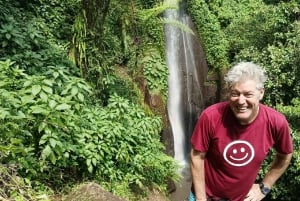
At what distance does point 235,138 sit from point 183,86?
28.4 ft

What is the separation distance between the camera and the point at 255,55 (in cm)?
1059

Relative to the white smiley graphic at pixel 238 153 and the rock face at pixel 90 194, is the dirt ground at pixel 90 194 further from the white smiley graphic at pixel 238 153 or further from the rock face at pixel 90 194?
the white smiley graphic at pixel 238 153

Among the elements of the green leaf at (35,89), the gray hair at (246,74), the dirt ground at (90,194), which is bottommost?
the dirt ground at (90,194)

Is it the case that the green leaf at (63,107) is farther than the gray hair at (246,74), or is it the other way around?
the green leaf at (63,107)

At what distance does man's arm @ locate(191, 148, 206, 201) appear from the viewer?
276 centimetres

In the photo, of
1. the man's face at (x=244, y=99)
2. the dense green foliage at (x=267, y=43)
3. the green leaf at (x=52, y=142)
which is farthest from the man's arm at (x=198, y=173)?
the dense green foliage at (x=267, y=43)

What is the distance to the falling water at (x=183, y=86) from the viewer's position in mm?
10758

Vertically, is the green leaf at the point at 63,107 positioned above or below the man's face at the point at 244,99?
below

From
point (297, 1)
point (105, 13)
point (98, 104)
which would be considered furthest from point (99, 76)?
point (297, 1)

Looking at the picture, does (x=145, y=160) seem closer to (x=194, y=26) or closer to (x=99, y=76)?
(x=99, y=76)

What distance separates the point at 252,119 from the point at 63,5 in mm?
6439

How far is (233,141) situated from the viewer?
2.68m

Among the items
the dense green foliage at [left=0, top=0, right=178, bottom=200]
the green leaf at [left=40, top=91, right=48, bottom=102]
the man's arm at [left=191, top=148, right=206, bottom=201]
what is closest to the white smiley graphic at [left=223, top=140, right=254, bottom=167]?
the man's arm at [left=191, top=148, right=206, bottom=201]

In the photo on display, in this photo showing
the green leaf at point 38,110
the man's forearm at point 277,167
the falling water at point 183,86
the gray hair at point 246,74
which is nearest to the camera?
the gray hair at point 246,74
